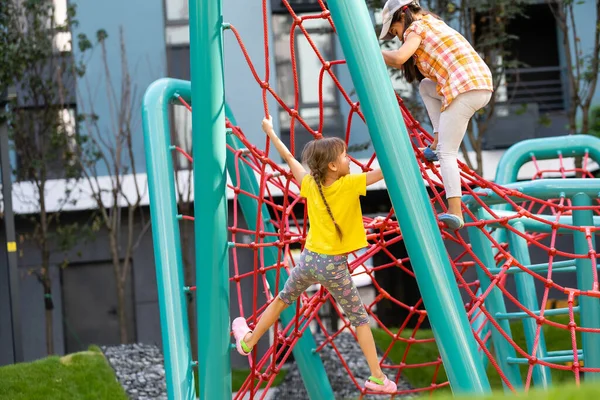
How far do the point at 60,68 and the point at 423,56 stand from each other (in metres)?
10.5

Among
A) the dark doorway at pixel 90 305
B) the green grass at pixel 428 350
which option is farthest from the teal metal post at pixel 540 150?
the dark doorway at pixel 90 305

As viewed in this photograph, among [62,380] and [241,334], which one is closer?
[241,334]

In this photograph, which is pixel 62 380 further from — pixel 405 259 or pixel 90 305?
pixel 90 305

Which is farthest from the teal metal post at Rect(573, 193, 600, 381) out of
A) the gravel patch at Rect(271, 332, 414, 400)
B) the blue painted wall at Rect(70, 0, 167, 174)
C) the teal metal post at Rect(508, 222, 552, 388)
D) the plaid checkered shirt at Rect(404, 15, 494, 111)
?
the blue painted wall at Rect(70, 0, 167, 174)

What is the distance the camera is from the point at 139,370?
9945mm

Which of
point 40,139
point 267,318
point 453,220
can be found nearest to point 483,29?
point 40,139

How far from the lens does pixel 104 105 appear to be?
1505cm

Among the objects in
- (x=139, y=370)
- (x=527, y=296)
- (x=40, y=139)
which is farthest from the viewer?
(x=40, y=139)

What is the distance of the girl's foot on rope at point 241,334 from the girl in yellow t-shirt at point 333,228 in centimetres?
27

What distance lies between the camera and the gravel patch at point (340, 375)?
10.1m

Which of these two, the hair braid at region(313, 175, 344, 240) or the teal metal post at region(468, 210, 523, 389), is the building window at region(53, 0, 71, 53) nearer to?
the teal metal post at region(468, 210, 523, 389)

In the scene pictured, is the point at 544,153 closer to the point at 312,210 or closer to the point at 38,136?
the point at 312,210

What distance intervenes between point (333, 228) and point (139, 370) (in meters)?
6.51

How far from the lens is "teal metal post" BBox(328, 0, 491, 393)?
3354mm
